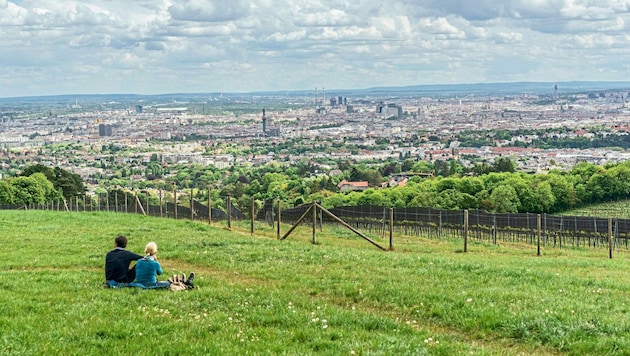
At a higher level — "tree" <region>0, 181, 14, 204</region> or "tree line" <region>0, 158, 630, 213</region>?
"tree" <region>0, 181, 14, 204</region>

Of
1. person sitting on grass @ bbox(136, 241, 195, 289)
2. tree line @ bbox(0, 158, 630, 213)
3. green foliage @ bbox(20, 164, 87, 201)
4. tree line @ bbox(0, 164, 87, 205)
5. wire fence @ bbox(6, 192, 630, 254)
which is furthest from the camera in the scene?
green foliage @ bbox(20, 164, 87, 201)

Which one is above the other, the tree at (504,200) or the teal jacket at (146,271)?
the teal jacket at (146,271)

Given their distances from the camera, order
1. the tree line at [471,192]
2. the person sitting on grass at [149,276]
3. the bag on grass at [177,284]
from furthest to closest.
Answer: the tree line at [471,192] < the person sitting on grass at [149,276] < the bag on grass at [177,284]

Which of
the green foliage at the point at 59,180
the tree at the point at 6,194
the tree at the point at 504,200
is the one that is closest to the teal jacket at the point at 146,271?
the tree at the point at 6,194

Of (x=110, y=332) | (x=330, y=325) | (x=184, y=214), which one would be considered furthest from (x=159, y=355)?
(x=184, y=214)

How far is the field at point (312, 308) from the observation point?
9492 millimetres

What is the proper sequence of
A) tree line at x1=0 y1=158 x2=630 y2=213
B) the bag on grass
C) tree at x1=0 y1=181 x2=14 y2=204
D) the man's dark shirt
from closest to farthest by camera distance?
the bag on grass → the man's dark shirt → tree at x1=0 y1=181 x2=14 y2=204 → tree line at x1=0 y1=158 x2=630 y2=213

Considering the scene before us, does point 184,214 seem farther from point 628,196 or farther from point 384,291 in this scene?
point 628,196

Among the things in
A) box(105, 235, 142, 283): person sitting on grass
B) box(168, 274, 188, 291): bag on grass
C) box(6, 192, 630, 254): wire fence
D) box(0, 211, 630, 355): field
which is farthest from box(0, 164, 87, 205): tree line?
box(168, 274, 188, 291): bag on grass

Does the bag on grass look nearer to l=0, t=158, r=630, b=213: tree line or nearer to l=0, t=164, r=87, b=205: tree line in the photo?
l=0, t=164, r=87, b=205: tree line

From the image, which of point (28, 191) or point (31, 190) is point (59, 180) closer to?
point (31, 190)

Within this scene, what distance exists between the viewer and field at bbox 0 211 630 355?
31.1 feet

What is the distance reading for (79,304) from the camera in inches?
468

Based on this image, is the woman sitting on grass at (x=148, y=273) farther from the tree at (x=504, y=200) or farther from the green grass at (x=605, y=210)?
the tree at (x=504, y=200)
